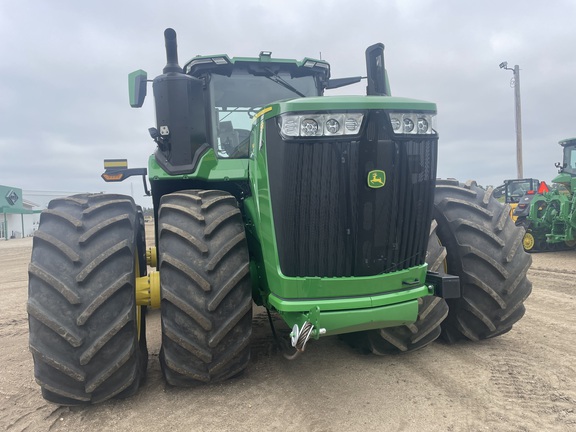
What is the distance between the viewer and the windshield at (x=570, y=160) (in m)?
13.1

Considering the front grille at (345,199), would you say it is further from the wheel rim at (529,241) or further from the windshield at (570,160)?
the windshield at (570,160)

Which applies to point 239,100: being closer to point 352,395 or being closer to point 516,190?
point 352,395

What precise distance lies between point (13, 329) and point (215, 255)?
12.5 ft

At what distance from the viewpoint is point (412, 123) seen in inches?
105

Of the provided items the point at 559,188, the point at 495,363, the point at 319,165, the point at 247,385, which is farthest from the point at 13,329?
the point at 559,188

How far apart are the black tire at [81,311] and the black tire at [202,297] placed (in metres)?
0.25

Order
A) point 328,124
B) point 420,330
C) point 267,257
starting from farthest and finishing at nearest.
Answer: point 420,330 → point 267,257 → point 328,124

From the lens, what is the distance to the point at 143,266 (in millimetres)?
4117

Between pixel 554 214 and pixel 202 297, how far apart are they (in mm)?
11741

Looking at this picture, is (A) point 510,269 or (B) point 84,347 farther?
(A) point 510,269

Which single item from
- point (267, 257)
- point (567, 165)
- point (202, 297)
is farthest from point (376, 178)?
point (567, 165)

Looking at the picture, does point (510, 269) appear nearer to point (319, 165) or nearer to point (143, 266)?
point (319, 165)

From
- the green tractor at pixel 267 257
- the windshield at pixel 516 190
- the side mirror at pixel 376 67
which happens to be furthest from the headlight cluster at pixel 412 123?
the windshield at pixel 516 190

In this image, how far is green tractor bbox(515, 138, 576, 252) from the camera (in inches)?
448
